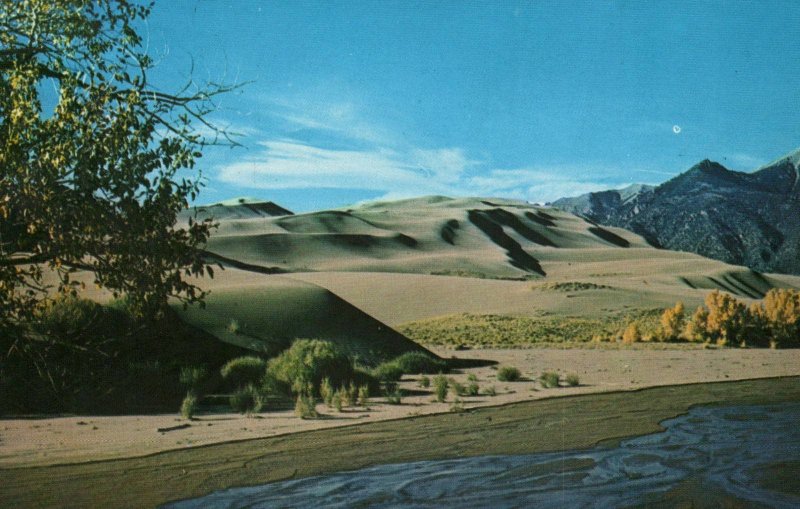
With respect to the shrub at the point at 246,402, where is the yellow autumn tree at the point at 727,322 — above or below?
above

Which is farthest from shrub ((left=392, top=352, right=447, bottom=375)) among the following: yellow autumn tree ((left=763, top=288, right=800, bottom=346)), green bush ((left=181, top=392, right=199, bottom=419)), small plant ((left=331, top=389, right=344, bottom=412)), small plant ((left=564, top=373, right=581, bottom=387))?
yellow autumn tree ((left=763, top=288, right=800, bottom=346))

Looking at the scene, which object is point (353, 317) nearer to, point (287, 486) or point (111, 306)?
point (111, 306)

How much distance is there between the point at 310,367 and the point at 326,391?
5.45 feet

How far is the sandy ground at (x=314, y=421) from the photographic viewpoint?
39.1 feet

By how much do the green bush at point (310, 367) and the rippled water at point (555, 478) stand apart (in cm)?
740

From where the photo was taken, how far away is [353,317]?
25203 mm

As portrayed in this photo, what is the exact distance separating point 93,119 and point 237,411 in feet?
26.7

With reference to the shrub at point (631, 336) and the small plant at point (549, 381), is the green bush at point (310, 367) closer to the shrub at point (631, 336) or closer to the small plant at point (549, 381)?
the small plant at point (549, 381)

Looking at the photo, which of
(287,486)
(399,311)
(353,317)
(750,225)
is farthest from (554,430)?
(750,225)

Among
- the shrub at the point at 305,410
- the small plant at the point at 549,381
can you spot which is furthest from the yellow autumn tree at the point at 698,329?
the shrub at the point at 305,410

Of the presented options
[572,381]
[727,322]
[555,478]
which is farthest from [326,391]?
[727,322]

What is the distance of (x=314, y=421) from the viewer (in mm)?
14523

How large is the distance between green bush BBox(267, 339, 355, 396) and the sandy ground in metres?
1.31

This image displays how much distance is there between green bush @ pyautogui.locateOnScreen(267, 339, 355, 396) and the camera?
1823 cm
